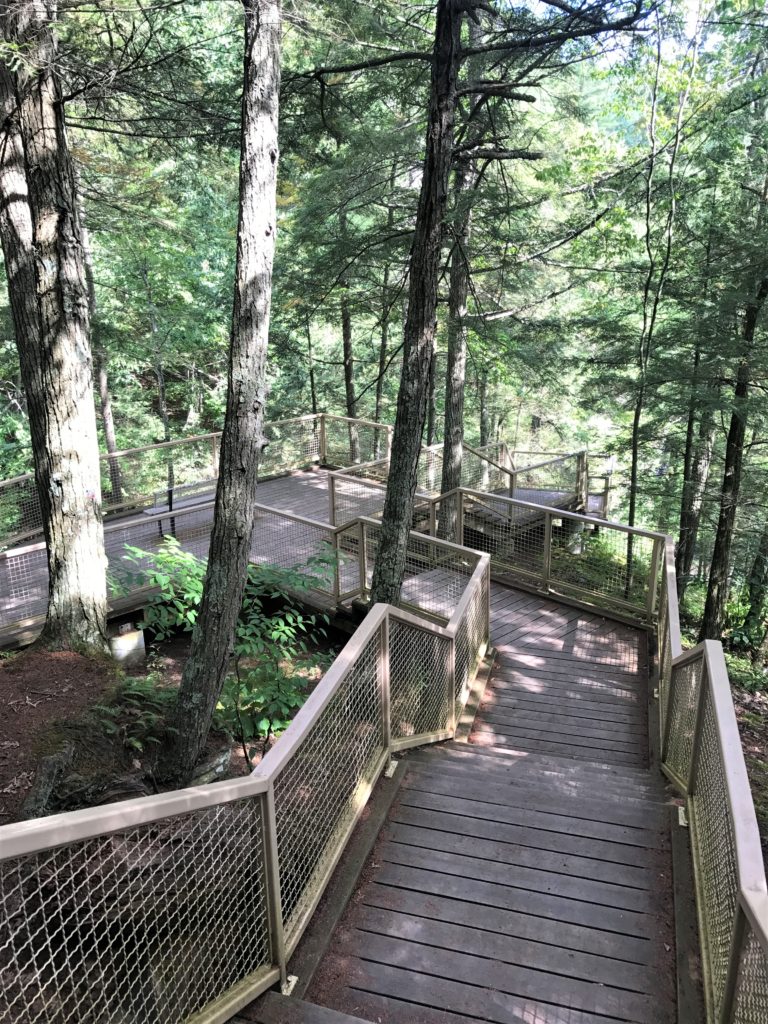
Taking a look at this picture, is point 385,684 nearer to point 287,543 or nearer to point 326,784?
point 326,784

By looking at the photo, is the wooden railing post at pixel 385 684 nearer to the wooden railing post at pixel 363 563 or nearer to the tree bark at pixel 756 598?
the wooden railing post at pixel 363 563

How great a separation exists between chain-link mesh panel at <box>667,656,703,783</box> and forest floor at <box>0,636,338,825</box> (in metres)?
2.55

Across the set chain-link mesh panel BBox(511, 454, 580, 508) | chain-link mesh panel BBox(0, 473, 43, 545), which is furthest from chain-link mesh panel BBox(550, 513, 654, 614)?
chain-link mesh panel BBox(0, 473, 43, 545)

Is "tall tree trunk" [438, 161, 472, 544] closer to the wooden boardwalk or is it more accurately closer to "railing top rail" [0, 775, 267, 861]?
the wooden boardwalk

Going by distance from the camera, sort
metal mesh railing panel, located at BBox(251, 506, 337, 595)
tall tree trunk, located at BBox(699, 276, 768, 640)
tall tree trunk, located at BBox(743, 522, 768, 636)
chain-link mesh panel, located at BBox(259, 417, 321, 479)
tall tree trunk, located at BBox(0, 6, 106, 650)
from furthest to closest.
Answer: chain-link mesh panel, located at BBox(259, 417, 321, 479) → tall tree trunk, located at BBox(743, 522, 768, 636) → tall tree trunk, located at BBox(699, 276, 768, 640) → metal mesh railing panel, located at BBox(251, 506, 337, 595) → tall tree trunk, located at BBox(0, 6, 106, 650)

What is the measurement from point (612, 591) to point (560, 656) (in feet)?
4.21

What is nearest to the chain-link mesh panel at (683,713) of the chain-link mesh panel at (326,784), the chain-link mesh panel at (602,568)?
the chain-link mesh panel at (326,784)

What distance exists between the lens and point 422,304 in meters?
5.73

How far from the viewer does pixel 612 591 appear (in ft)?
26.4

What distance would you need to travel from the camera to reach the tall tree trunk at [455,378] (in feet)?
32.4

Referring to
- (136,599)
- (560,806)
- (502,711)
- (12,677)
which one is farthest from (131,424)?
(560,806)

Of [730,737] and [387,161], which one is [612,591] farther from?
[387,161]

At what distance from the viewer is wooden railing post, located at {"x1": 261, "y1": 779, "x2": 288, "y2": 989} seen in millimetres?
2574

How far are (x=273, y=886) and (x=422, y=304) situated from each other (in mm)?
4522
